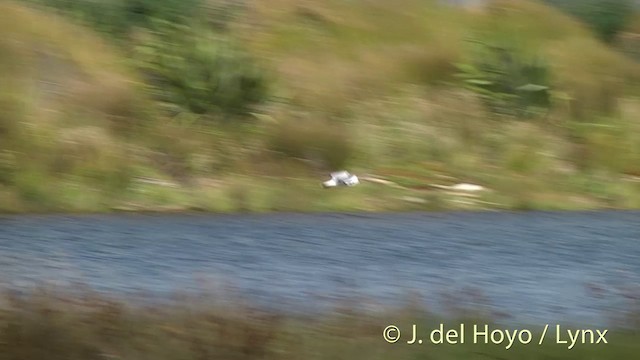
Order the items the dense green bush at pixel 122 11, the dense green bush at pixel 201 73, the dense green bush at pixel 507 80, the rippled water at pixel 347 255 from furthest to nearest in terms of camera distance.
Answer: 1. the dense green bush at pixel 122 11
2. the dense green bush at pixel 507 80
3. the dense green bush at pixel 201 73
4. the rippled water at pixel 347 255

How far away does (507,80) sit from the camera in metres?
17.9

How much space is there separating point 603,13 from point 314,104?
6232 mm

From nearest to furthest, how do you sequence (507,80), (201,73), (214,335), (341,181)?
(214,335) < (341,181) < (201,73) < (507,80)

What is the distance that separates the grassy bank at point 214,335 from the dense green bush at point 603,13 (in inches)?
562

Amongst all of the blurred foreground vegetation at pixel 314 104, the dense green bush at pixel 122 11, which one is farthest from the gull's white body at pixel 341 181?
the dense green bush at pixel 122 11

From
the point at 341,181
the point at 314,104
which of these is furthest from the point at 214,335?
the point at 314,104

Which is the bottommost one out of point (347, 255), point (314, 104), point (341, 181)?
point (347, 255)

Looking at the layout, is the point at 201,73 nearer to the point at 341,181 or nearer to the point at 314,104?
the point at 314,104

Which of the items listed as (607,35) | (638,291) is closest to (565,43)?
(607,35)

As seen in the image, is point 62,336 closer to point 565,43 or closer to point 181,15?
point 181,15

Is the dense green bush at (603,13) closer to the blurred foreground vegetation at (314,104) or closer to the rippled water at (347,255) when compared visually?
the blurred foreground vegetation at (314,104)

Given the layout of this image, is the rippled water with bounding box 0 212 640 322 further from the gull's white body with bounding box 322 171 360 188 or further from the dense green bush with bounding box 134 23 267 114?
the dense green bush with bounding box 134 23 267 114

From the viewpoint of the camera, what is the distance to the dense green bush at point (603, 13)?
19984 mm

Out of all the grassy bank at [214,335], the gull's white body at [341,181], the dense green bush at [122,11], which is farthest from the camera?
the dense green bush at [122,11]
